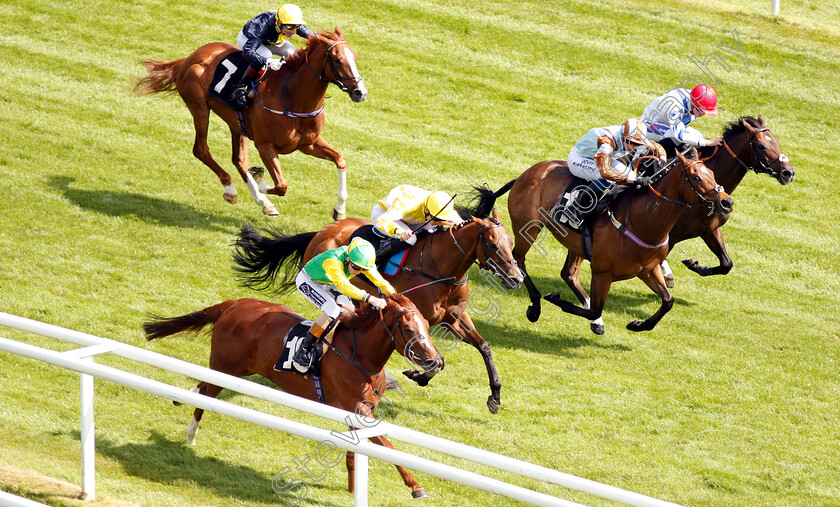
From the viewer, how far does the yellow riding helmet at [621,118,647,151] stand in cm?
820

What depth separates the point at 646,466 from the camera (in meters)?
6.98

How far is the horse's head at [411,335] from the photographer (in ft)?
18.0

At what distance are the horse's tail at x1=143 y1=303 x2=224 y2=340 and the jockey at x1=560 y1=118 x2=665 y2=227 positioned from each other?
12.1ft

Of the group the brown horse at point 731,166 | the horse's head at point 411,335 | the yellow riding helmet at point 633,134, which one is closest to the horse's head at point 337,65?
the yellow riding helmet at point 633,134

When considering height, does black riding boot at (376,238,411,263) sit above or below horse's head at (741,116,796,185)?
below

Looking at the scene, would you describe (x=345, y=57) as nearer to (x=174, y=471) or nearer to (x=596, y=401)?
(x=596, y=401)

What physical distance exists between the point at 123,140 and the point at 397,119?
384cm

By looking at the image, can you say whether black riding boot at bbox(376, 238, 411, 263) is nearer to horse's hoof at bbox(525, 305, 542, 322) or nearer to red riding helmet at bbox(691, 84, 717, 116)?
horse's hoof at bbox(525, 305, 542, 322)

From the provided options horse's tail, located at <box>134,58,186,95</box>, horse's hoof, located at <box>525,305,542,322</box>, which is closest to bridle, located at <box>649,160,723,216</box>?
horse's hoof, located at <box>525,305,542,322</box>

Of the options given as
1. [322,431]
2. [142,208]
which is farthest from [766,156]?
[322,431]

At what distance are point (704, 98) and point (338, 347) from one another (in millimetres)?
5021

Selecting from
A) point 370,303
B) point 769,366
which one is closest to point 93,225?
point 370,303

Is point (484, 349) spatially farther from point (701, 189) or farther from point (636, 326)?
point (701, 189)

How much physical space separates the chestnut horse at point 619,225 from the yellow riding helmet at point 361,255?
3.12 m
